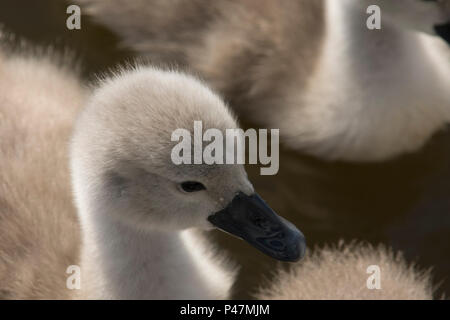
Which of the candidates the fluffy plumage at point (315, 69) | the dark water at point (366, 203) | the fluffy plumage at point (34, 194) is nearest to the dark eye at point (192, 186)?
the fluffy plumage at point (34, 194)

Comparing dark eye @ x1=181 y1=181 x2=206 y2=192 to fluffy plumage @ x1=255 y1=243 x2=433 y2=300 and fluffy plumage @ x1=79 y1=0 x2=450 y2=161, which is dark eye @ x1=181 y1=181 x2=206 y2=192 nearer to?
fluffy plumage @ x1=255 y1=243 x2=433 y2=300

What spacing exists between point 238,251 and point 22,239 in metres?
0.78

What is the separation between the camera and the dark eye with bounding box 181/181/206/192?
2391 millimetres

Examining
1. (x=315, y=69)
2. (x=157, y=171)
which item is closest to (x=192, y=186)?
(x=157, y=171)

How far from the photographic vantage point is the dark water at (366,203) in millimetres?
3230

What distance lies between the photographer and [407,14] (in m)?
3.06

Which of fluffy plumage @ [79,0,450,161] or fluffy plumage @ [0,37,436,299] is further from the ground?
fluffy plumage @ [79,0,450,161]

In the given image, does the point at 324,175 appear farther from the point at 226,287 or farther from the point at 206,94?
the point at 206,94

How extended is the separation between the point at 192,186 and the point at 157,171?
98 mm

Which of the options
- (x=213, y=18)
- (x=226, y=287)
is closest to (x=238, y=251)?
(x=226, y=287)

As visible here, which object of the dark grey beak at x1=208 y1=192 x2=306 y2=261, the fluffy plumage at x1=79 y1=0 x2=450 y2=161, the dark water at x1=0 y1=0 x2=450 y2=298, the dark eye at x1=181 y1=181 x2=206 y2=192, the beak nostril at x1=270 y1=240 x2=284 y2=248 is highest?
the fluffy plumage at x1=79 y1=0 x2=450 y2=161

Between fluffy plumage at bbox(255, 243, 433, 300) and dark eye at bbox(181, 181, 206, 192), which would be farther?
fluffy plumage at bbox(255, 243, 433, 300)

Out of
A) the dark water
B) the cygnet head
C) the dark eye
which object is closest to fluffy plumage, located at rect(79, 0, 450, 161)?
the dark water

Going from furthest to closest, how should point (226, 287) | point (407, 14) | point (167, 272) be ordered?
point (407, 14)
point (226, 287)
point (167, 272)
